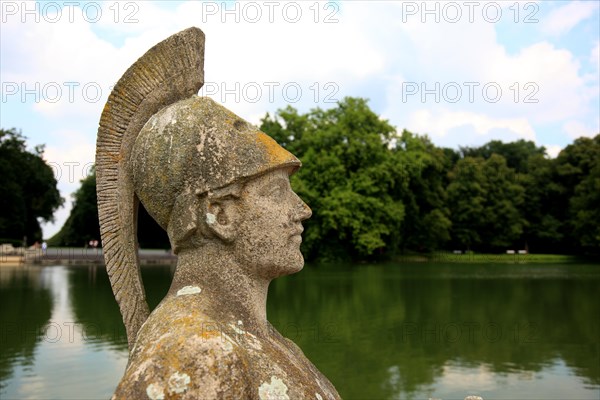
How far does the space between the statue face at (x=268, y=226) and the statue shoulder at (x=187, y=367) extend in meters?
0.70

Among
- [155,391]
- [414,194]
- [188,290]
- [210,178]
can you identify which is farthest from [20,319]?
[414,194]

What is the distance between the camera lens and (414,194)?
197ft

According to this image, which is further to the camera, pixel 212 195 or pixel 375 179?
pixel 375 179

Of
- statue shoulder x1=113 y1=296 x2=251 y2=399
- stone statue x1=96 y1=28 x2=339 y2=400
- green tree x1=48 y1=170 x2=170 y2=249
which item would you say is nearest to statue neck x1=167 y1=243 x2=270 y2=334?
stone statue x1=96 y1=28 x2=339 y2=400

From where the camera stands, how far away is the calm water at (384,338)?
42.0 ft

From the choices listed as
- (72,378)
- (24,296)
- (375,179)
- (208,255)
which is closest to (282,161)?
(208,255)

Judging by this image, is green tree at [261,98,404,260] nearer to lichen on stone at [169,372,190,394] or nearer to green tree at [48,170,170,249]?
green tree at [48,170,170,249]

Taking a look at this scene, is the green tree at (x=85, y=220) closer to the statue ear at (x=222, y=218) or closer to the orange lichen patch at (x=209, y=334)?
the statue ear at (x=222, y=218)

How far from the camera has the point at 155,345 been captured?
3.27 meters

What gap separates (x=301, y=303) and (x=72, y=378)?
11860 mm

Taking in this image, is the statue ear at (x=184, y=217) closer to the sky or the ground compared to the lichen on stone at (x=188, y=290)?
closer to the sky

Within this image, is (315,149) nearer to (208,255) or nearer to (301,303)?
(301,303)

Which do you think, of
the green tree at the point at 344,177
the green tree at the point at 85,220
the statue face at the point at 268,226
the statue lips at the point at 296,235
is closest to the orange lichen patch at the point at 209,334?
the statue face at the point at 268,226

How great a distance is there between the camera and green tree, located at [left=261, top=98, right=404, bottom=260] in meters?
46.1
